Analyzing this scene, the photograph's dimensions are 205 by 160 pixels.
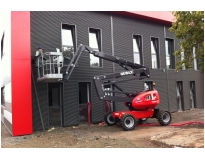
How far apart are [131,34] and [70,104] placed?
20.0ft

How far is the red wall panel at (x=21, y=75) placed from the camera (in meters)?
9.68

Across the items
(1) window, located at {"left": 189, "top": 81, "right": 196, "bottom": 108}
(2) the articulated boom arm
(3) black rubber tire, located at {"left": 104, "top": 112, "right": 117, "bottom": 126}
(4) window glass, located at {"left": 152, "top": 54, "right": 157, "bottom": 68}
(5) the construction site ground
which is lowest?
(5) the construction site ground

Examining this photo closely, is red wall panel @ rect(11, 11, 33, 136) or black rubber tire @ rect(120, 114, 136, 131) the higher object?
red wall panel @ rect(11, 11, 33, 136)

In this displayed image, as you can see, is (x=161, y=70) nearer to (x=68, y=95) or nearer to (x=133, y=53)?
(x=133, y=53)

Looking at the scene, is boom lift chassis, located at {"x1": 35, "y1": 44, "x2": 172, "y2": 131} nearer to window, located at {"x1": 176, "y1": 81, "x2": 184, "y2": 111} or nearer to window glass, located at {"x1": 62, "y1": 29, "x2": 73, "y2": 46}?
window glass, located at {"x1": 62, "y1": 29, "x2": 73, "y2": 46}

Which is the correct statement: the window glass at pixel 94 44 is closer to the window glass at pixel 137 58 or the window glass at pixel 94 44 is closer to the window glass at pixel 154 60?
the window glass at pixel 137 58

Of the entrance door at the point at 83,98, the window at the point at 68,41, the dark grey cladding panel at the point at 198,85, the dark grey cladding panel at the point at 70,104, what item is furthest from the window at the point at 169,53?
the dark grey cladding panel at the point at 70,104

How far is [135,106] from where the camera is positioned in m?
10.5

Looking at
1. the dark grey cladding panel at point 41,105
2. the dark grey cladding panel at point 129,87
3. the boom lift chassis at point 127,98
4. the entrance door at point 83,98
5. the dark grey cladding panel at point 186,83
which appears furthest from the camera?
the dark grey cladding panel at point 186,83

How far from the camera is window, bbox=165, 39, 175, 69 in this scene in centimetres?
1636

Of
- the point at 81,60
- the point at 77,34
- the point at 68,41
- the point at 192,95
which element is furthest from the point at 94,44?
the point at 192,95

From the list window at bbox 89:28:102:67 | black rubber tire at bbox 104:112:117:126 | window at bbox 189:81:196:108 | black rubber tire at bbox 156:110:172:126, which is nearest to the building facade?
window at bbox 89:28:102:67

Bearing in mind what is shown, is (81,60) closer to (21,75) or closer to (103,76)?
(103,76)

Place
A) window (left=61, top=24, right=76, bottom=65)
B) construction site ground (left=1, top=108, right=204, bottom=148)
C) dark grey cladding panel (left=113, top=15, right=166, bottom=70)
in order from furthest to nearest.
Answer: dark grey cladding panel (left=113, top=15, right=166, bottom=70) < window (left=61, top=24, right=76, bottom=65) < construction site ground (left=1, top=108, right=204, bottom=148)
